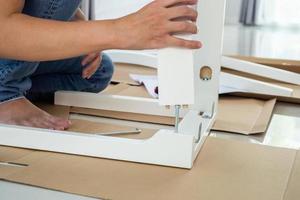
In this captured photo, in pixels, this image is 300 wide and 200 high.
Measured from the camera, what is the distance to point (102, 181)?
750 mm

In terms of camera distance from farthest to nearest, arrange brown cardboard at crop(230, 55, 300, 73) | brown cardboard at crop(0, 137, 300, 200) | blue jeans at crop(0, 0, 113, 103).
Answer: brown cardboard at crop(230, 55, 300, 73) → blue jeans at crop(0, 0, 113, 103) → brown cardboard at crop(0, 137, 300, 200)

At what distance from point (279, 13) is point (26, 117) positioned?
3.80m

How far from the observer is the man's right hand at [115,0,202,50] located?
779 millimetres

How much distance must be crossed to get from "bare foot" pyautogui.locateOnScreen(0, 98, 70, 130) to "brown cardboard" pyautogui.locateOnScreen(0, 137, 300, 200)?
0.12 m

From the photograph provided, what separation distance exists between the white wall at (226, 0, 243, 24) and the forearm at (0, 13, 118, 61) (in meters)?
3.85

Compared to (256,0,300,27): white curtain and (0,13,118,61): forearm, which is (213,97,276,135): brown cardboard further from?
(256,0,300,27): white curtain

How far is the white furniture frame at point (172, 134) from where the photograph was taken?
806 mm

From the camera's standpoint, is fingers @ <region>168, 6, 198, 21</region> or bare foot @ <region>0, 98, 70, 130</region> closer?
fingers @ <region>168, 6, 198, 21</region>

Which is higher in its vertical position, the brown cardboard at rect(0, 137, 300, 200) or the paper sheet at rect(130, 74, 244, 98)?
the brown cardboard at rect(0, 137, 300, 200)

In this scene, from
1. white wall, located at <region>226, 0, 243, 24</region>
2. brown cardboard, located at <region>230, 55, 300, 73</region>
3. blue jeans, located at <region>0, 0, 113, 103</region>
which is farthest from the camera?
white wall, located at <region>226, 0, 243, 24</region>

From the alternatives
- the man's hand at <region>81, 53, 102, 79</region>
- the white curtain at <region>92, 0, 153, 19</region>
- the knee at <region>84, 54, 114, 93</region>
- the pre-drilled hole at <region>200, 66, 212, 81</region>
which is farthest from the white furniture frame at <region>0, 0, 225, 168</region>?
the white curtain at <region>92, 0, 153, 19</region>

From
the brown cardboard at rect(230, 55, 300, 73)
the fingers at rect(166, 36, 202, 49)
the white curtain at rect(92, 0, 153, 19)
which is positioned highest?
the fingers at rect(166, 36, 202, 49)

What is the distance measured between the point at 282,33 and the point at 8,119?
11.8ft

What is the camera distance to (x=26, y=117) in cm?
100
